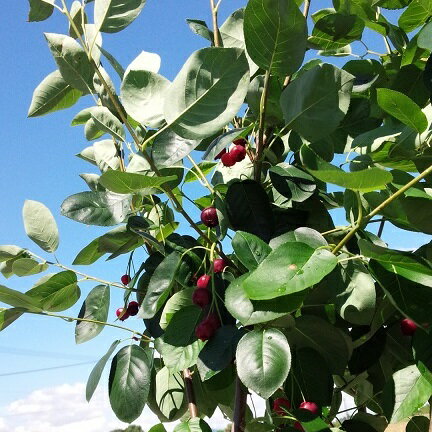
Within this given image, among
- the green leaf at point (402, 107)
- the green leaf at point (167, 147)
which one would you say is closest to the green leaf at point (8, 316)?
the green leaf at point (167, 147)

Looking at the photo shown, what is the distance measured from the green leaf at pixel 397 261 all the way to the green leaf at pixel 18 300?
1.68 ft

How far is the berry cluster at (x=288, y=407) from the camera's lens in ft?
2.90

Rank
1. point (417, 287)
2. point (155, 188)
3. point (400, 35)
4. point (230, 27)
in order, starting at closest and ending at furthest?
point (417, 287), point (155, 188), point (230, 27), point (400, 35)

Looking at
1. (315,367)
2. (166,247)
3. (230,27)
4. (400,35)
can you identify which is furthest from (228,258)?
(400,35)

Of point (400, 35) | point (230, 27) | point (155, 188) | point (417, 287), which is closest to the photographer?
point (417, 287)

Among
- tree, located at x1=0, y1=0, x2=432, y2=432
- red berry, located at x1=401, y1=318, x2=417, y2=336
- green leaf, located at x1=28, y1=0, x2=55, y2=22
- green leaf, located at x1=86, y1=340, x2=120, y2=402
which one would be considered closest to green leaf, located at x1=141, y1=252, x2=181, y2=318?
A: tree, located at x1=0, y1=0, x2=432, y2=432

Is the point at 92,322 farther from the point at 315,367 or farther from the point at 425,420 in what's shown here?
the point at 425,420

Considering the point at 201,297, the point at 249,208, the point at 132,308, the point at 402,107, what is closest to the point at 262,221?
the point at 249,208

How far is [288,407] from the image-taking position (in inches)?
37.0

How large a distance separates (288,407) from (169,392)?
0.24 m

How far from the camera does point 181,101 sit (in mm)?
800

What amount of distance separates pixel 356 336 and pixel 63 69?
58cm

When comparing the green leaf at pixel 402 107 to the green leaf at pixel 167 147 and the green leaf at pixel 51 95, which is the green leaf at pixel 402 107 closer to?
the green leaf at pixel 167 147

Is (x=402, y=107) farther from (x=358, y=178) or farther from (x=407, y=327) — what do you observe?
(x=407, y=327)
